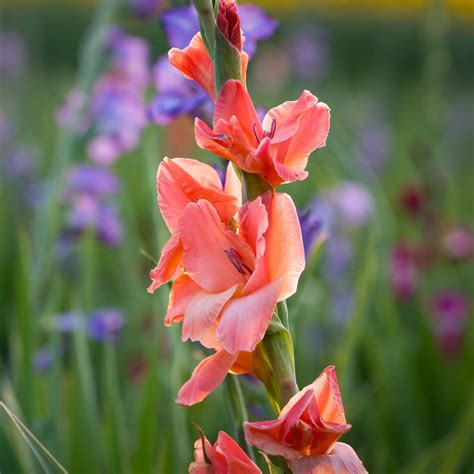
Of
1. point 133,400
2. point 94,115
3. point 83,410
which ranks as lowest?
point 133,400

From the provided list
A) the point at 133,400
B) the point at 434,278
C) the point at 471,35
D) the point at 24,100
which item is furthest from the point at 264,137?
the point at 471,35

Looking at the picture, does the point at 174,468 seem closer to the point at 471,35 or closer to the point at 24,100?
the point at 24,100

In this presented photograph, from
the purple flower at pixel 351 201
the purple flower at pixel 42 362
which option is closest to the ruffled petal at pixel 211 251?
the purple flower at pixel 42 362

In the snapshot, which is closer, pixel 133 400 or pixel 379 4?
pixel 133 400

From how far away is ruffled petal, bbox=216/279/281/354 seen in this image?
0.43 m

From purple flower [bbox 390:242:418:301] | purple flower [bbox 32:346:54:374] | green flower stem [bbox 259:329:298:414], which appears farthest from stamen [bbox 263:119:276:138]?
purple flower [bbox 390:242:418:301]

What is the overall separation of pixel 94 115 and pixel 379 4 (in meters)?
6.97

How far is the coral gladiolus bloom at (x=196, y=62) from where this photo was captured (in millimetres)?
513

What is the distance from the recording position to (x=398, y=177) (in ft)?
11.3

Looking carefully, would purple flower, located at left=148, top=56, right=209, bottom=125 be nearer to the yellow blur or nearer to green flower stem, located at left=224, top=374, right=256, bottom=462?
green flower stem, located at left=224, top=374, right=256, bottom=462

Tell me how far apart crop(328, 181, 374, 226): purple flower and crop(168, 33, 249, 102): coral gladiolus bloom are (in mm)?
1547

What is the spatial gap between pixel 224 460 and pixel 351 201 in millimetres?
1677

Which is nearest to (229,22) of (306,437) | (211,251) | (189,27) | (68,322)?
(211,251)

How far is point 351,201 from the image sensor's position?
2.13 m
